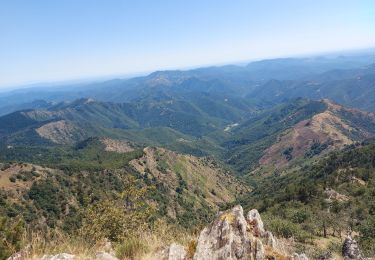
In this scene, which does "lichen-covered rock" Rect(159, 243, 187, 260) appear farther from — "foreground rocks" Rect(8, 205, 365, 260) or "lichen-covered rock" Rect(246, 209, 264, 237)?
"lichen-covered rock" Rect(246, 209, 264, 237)

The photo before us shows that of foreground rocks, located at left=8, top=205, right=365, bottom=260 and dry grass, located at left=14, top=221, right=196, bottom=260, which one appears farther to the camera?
foreground rocks, located at left=8, top=205, right=365, bottom=260

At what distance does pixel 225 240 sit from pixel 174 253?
1.70 meters

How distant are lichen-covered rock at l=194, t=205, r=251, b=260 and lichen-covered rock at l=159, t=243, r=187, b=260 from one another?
1.54ft

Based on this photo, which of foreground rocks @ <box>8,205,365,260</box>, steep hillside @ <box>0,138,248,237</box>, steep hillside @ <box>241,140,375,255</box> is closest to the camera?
foreground rocks @ <box>8,205,365,260</box>

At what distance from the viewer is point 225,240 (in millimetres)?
11672

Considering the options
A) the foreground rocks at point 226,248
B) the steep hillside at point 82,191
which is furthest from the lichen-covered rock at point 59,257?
the steep hillside at point 82,191

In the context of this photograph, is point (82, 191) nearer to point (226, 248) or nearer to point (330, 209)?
point (330, 209)

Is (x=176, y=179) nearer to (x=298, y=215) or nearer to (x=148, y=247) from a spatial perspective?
(x=298, y=215)

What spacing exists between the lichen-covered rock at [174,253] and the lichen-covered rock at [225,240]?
1.54ft

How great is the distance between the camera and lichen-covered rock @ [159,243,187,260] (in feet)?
36.3

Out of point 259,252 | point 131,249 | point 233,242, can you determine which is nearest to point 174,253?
point 131,249

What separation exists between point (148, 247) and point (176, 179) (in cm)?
17943

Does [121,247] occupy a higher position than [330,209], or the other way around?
[121,247]

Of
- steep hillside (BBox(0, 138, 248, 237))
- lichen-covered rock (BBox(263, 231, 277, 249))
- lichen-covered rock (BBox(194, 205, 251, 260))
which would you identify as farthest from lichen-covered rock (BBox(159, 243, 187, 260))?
steep hillside (BBox(0, 138, 248, 237))
